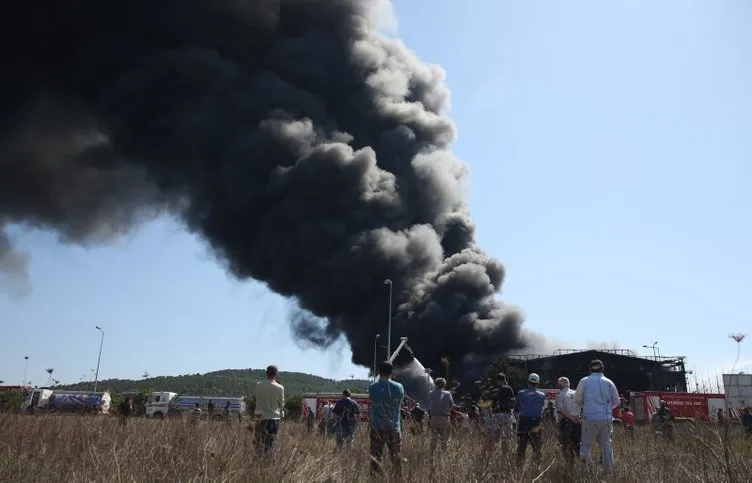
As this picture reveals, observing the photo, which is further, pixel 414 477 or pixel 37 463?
pixel 37 463

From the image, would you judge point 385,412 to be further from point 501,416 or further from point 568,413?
point 568,413

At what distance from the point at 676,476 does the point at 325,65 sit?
4363cm

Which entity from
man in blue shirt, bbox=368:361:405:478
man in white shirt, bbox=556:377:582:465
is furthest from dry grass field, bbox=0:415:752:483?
man in white shirt, bbox=556:377:582:465

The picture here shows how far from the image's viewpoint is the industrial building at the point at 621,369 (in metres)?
51.4

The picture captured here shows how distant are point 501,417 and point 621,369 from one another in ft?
171

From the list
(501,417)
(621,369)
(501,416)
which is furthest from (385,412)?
(621,369)

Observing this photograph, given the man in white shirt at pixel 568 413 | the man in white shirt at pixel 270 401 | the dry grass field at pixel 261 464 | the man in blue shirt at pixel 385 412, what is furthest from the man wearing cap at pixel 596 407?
the man in white shirt at pixel 270 401

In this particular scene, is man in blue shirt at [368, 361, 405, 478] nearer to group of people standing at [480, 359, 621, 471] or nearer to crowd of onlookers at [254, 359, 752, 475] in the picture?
crowd of onlookers at [254, 359, 752, 475]

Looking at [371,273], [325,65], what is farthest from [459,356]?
[325,65]

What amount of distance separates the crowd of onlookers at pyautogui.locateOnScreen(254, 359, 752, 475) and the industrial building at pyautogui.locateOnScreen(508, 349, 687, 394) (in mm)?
43115

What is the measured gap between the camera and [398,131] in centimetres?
4422

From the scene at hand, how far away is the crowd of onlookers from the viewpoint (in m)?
6.22

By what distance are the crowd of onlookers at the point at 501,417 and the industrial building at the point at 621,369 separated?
4312 cm

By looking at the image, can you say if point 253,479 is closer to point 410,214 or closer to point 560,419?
point 560,419
